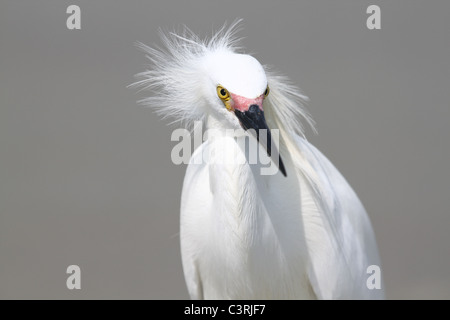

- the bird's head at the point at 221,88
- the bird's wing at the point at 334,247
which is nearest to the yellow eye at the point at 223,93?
the bird's head at the point at 221,88

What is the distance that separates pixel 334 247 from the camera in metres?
1.63

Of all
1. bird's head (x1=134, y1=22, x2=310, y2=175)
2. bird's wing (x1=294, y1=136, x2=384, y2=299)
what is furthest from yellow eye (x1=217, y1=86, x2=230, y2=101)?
bird's wing (x1=294, y1=136, x2=384, y2=299)

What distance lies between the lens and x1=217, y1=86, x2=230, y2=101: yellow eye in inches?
→ 55.6

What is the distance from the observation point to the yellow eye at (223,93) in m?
1.41

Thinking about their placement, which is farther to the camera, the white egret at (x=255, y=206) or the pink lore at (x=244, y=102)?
the white egret at (x=255, y=206)

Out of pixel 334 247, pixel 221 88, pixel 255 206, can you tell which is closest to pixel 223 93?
pixel 221 88

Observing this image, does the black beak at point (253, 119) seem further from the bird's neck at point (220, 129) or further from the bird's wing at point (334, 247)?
the bird's wing at point (334, 247)

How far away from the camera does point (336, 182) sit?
1.80 metres

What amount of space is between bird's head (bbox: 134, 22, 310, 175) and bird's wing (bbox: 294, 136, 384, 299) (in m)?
0.13

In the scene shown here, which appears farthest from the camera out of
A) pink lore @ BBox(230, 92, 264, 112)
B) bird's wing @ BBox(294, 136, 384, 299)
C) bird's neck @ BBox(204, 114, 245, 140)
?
bird's wing @ BBox(294, 136, 384, 299)

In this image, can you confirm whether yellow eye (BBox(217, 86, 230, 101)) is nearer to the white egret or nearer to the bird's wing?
the white egret

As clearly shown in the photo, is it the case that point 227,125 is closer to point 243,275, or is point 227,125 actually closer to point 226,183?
point 226,183

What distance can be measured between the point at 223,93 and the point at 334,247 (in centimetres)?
49

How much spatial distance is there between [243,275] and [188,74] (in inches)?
20.0
